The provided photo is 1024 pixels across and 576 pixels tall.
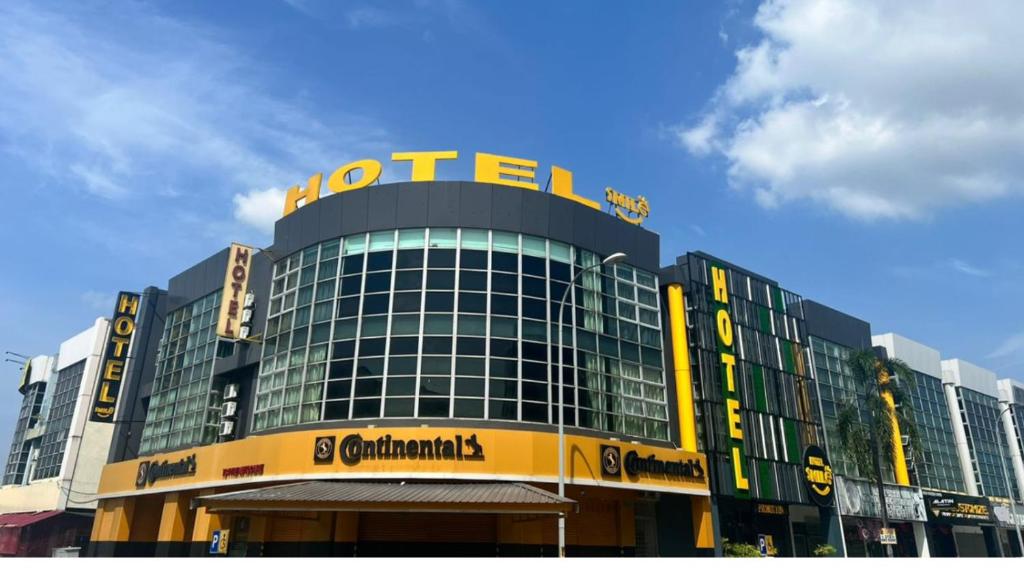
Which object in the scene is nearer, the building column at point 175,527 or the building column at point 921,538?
the building column at point 175,527

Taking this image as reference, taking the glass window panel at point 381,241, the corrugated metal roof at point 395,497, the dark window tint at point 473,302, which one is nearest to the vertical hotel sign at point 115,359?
the glass window panel at point 381,241

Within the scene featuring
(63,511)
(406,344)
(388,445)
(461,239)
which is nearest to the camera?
(388,445)

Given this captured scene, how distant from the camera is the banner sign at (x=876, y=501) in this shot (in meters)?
49.1

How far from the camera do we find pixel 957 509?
5797cm

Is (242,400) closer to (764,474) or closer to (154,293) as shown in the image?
(154,293)

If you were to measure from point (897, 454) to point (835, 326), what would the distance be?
11.1 metres

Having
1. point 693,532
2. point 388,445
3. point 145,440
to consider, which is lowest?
point 693,532

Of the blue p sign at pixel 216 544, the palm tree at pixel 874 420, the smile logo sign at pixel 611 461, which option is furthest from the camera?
the palm tree at pixel 874 420

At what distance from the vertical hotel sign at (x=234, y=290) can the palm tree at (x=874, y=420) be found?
43696 mm

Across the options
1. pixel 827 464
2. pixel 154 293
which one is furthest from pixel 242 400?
pixel 827 464

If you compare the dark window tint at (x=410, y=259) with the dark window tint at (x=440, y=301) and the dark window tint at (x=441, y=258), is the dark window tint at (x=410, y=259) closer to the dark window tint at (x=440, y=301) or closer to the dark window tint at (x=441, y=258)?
the dark window tint at (x=441, y=258)

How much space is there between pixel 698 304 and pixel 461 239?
57.5 ft

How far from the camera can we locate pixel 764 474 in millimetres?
43844

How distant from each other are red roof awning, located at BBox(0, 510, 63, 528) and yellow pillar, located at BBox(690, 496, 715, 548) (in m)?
49.8
